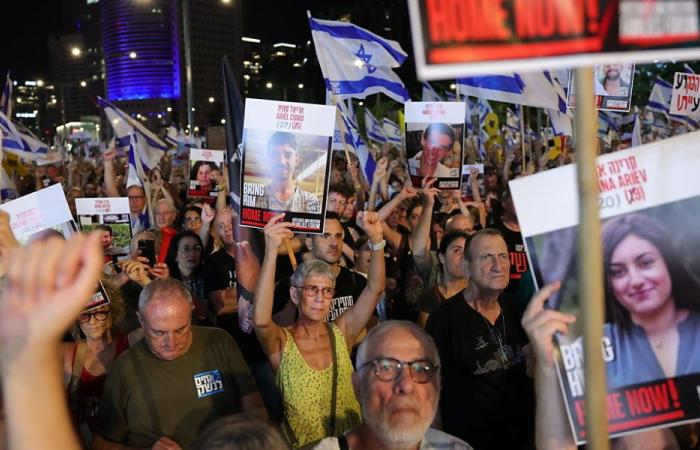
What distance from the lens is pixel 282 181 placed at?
4.78 metres

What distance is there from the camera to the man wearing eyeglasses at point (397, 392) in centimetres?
272

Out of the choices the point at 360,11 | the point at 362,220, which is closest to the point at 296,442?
the point at 362,220

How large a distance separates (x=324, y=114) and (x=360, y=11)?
282ft

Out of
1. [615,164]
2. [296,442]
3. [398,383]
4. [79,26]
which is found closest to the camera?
[615,164]

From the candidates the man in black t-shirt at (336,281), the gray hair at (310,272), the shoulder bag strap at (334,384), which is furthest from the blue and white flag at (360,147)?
the shoulder bag strap at (334,384)

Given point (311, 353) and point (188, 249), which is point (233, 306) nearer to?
point (188, 249)

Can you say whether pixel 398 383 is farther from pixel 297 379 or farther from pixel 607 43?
pixel 607 43

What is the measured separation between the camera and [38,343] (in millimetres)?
1447

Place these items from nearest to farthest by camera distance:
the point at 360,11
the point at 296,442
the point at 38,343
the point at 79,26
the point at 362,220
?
1. the point at 38,343
2. the point at 296,442
3. the point at 362,220
4. the point at 360,11
5. the point at 79,26

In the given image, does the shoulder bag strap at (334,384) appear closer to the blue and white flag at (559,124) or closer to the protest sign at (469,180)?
the protest sign at (469,180)

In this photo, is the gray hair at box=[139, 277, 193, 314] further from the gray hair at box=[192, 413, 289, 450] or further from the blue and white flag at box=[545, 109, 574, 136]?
the blue and white flag at box=[545, 109, 574, 136]

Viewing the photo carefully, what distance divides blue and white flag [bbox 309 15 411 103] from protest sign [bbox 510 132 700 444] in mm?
7077

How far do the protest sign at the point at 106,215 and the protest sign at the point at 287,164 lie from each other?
8.18ft

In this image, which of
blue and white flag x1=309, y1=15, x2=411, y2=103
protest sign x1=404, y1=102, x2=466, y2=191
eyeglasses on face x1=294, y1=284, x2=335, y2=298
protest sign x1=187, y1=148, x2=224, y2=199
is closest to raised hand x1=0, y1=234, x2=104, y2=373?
eyeglasses on face x1=294, y1=284, x2=335, y2=298
